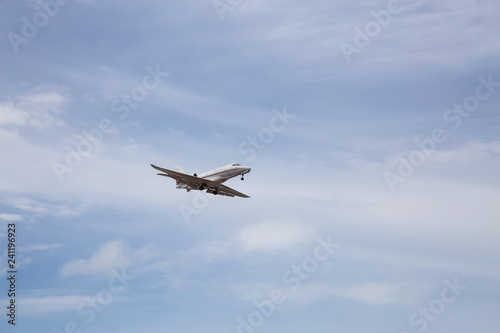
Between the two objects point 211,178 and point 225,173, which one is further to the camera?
point 211,178

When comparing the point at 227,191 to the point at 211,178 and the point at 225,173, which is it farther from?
the point at 225,173

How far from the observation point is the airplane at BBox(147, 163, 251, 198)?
378ft

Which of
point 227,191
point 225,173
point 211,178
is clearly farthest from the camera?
point 227,191

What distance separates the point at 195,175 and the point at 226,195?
33.5ft

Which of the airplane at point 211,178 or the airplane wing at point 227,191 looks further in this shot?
the airplane wing at point 227,191

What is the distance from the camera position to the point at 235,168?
115m

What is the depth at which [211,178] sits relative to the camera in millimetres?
120438

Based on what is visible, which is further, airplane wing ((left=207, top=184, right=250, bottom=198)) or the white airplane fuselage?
airplane wing ((left=207, top=184, right=250, bottom=198))

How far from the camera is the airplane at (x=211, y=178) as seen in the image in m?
115

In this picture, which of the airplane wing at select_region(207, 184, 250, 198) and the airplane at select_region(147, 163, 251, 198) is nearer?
the airplane at select_region(147, 163, 251, 198)

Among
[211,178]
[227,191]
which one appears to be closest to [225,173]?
[211,178]

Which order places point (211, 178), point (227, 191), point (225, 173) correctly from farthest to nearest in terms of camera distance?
point (227, 191)
point (211, 178)
point (225, 173)

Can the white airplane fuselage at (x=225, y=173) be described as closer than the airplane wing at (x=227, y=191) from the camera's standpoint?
Yes

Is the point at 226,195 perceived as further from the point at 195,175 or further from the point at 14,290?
the point at 14,290
